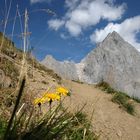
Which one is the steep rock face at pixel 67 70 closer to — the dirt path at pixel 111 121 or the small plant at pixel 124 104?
the dirt path at pixel 111 121

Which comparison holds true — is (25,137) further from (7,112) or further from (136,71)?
(136,71)

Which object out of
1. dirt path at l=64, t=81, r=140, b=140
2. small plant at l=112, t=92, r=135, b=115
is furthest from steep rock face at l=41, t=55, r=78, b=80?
small plant at l=112, t=92, r=135, b=115

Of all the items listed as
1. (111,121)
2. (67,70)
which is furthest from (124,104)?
(67,70)

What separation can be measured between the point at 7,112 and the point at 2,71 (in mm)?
1546

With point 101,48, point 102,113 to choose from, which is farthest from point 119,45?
point 102,113

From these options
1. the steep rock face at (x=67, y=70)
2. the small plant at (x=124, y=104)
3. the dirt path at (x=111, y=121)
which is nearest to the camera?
the steep rock face at (x=67, y=70)

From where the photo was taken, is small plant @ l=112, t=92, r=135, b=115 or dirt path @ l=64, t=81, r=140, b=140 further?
small plant @ l=112, t=92, r=135, b=115

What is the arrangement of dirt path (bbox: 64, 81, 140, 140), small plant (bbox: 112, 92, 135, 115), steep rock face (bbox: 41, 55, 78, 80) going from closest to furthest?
steep rock face (bbox: 41, 55, 78, 80) → dirt path (bbox: 64, 81, 140, 140) → small plant (bbox: 112, 92, 135, 115)

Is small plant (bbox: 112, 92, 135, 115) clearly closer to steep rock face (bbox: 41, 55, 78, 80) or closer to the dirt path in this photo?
the dirt path

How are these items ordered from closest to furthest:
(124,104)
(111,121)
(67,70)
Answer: (67,70), (111,121), (124,104)

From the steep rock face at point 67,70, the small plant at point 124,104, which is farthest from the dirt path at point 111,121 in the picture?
the steep rock face at point 67,70

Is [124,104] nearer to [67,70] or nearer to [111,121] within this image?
[111,121]

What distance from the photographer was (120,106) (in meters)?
10.1

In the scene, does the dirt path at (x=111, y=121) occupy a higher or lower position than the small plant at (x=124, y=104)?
lower
